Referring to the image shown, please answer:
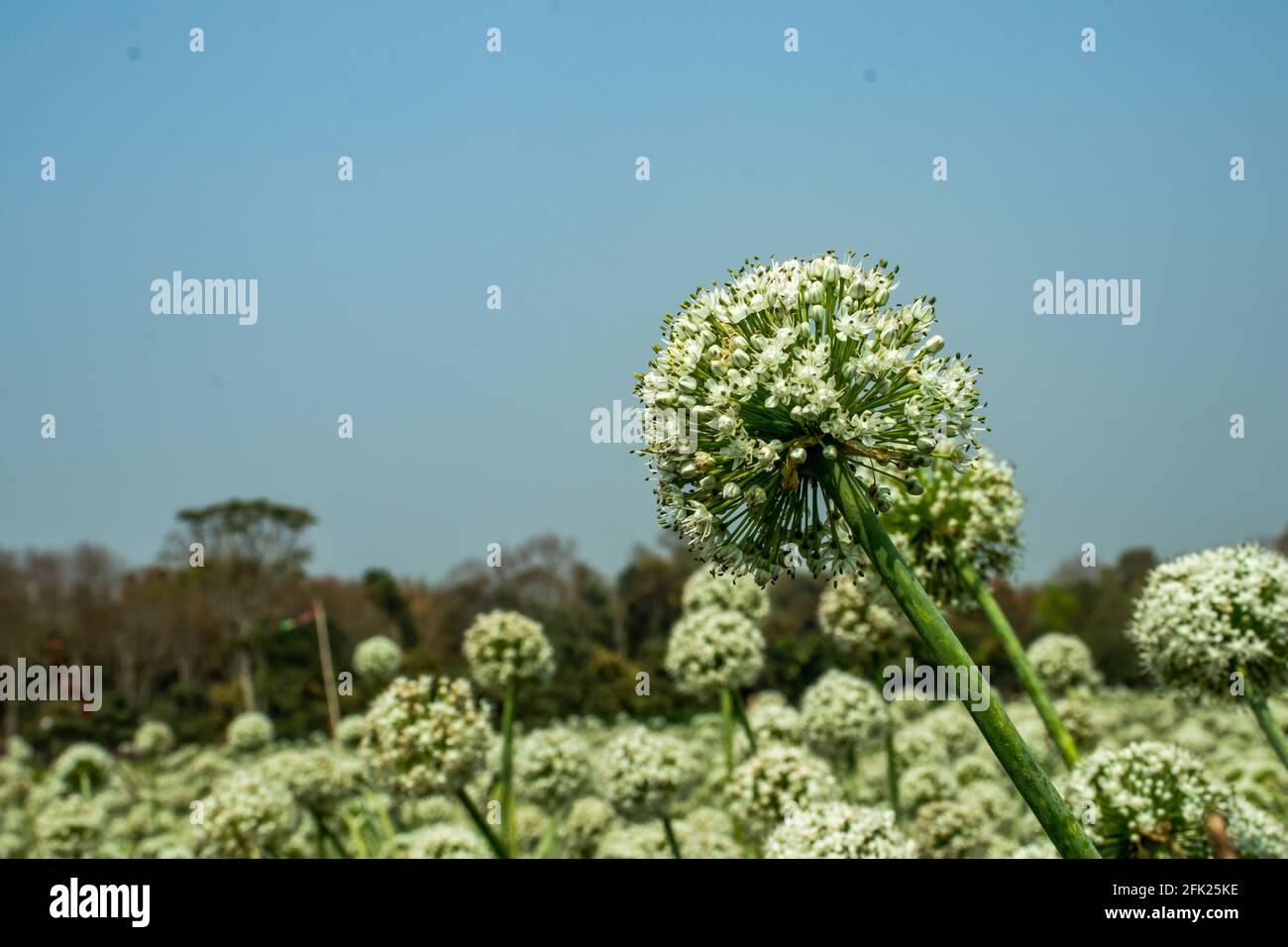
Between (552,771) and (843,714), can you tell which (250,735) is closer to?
(552,771)

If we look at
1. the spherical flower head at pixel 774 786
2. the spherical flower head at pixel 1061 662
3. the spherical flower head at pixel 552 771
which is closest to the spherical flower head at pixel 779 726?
the spherical flower head at pixel 774 786

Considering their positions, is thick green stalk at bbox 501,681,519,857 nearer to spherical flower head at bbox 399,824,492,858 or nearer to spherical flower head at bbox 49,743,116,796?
spherical flower head at bbox 399,824,492,858

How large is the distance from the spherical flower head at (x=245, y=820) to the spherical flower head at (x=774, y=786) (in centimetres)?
384

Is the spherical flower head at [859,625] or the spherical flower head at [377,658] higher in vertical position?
the spherical flower head at [859,625]

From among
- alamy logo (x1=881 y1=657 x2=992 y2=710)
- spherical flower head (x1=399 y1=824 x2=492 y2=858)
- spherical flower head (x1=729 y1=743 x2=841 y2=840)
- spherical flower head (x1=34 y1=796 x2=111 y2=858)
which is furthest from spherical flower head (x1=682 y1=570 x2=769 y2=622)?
spherical flower head (x1=34 y1=796 x2=111 y2=858)

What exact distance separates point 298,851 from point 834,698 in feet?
17.3

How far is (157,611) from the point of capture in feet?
166

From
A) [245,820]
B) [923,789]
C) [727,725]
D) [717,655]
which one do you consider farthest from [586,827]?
[923,789]

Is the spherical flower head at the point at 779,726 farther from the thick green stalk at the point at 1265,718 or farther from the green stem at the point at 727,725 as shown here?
the thick green stalk at the point at 1265,718
